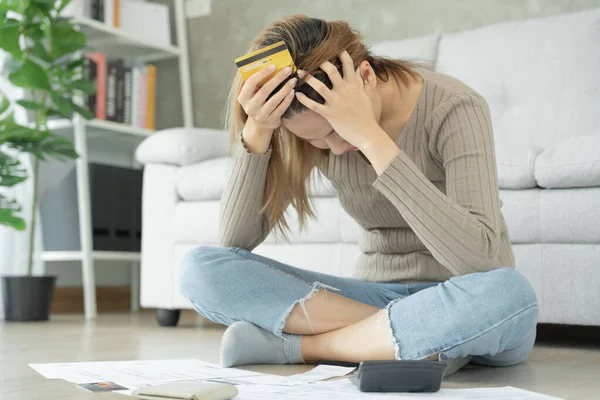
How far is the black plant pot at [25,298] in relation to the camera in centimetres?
244

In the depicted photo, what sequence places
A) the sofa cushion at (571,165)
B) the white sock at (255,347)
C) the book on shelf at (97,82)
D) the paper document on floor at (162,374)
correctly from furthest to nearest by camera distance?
the book on shelf at (97,82)
the sofa cushion at (571,165)
the white sock at (255,347)
the paper document on floor at (162,374)

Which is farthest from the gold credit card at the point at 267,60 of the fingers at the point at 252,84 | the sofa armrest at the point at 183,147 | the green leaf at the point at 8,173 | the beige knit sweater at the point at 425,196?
the green leaf at the point at 8,173

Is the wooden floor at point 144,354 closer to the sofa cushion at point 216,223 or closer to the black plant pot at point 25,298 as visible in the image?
the black plant pot at point 25,298

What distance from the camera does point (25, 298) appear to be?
2441 millimetres

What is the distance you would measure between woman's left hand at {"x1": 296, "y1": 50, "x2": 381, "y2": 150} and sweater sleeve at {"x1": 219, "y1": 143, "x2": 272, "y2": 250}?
0.25m

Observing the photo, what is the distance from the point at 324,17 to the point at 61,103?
1.12 meters

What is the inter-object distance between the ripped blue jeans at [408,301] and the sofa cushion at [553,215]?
0.49 meters

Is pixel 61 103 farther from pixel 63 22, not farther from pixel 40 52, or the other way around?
pixel 63 22

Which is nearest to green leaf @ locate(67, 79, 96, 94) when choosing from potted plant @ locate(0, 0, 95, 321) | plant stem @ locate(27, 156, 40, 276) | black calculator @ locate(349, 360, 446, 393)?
potted plant @ locate(0, 0, 95, 321)

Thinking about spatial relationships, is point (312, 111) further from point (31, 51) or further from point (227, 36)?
point (227, 36)

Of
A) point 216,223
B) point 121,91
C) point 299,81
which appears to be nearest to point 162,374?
point 299,81

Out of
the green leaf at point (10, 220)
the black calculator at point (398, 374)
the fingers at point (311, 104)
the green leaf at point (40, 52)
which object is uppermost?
the green leaf at point (40, 52)

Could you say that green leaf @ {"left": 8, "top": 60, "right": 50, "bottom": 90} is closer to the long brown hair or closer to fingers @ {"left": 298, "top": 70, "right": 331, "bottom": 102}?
the long brown hair

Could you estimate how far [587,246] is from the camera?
1657 millimetres
